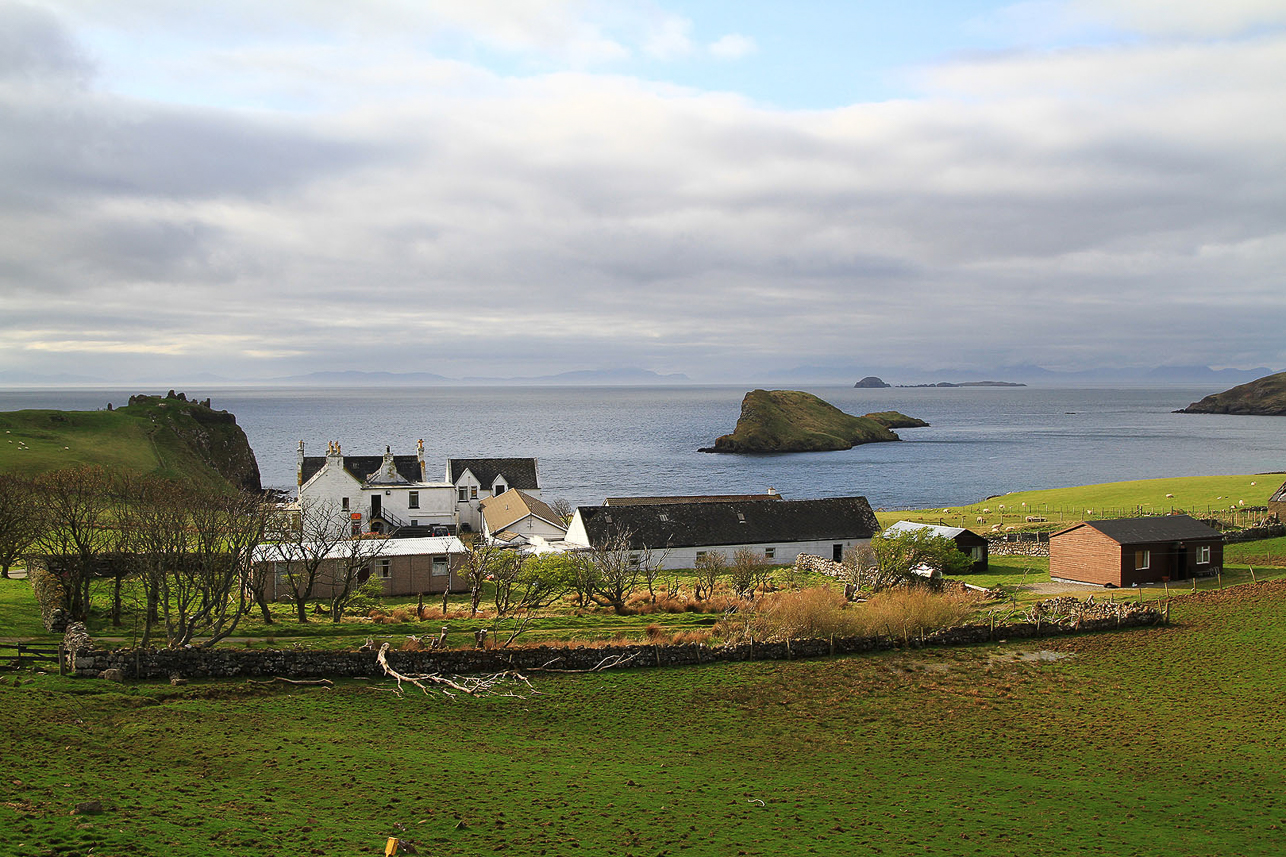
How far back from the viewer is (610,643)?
104 feet

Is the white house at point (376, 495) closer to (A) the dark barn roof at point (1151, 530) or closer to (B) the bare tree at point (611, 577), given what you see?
(B) the bare tree at point (611, 577)

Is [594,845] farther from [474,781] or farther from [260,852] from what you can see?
[260,852]

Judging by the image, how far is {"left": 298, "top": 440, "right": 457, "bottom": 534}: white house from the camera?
228ft

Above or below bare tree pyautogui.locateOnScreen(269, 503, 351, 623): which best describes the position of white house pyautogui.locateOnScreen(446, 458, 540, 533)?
above

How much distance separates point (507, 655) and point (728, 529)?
34461 millimetres

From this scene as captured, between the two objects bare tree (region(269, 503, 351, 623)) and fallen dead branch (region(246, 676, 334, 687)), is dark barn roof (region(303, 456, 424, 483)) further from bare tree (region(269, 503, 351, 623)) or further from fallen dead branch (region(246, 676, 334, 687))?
fallen dead branch (region(246, 676, 334, 687))

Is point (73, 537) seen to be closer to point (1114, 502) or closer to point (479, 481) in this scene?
point (479, 481)

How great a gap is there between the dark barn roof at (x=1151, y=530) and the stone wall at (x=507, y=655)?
1162cm

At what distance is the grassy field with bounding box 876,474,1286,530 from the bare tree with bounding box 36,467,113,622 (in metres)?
61.3

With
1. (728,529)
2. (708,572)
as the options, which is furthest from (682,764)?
(728,529)

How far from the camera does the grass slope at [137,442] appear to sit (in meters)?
90.1

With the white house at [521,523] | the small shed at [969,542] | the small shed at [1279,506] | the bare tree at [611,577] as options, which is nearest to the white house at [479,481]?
the white house at [521,523]

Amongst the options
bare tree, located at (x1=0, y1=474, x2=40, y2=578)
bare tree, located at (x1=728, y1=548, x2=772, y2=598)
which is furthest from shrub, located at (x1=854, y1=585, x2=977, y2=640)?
bare tree, located at (x1=0, y1=474, x2=40, y2=578)

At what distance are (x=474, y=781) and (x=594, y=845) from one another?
161 inches
